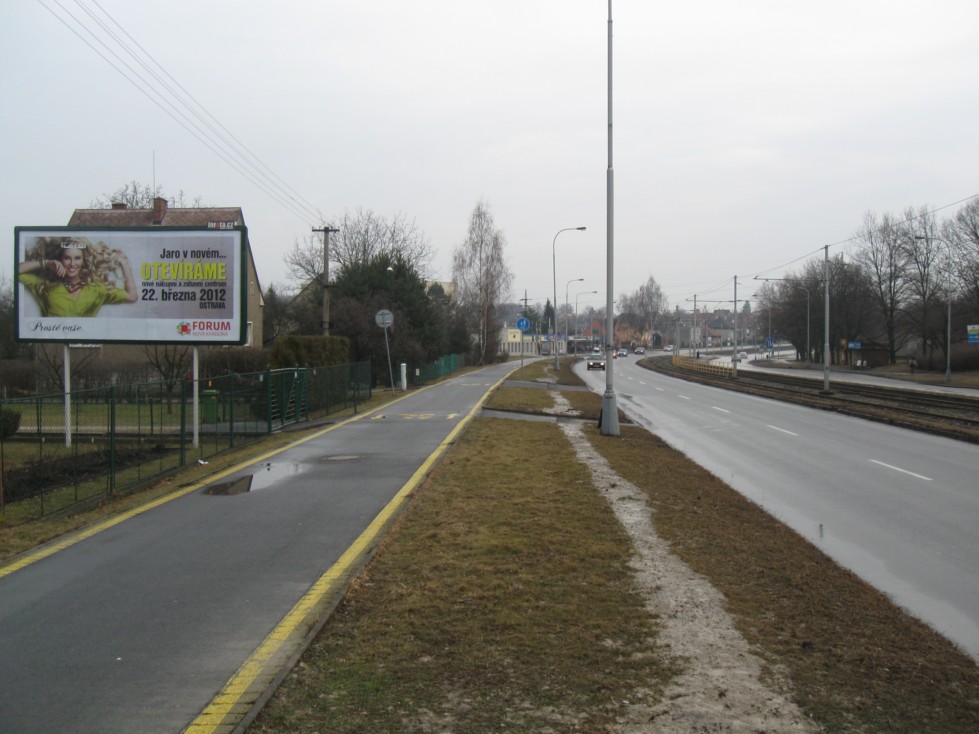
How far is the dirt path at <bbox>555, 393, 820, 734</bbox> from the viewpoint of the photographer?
4090 mm

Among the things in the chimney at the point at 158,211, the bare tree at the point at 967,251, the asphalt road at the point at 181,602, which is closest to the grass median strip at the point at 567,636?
the asphalt road at the point at 181,602

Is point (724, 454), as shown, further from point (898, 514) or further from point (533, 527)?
point (533, 527)

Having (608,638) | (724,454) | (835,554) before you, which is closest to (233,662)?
(608,638)

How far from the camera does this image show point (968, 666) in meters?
5.06

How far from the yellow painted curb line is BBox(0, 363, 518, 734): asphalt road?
0.01m

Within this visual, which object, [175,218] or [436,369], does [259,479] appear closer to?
[175,218]

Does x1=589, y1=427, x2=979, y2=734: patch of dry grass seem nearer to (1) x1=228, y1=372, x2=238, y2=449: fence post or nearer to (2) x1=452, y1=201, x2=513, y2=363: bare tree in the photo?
(1) x1=228, y1=372, x2=238, y2=449: fence post

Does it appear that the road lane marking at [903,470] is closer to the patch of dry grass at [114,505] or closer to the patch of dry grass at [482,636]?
the patch of dry grass at [482,636]

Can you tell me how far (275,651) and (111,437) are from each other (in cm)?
780

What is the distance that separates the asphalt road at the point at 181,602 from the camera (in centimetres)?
445

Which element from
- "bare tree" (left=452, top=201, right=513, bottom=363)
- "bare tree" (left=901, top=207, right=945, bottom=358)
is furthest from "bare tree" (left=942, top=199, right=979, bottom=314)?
"bare tree" (left=452, top=201, right=513, bottom=363)

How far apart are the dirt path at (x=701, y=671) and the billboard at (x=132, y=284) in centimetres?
1306

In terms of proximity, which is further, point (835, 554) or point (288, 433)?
point (288, 433)

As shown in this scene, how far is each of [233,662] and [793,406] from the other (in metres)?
31.2
